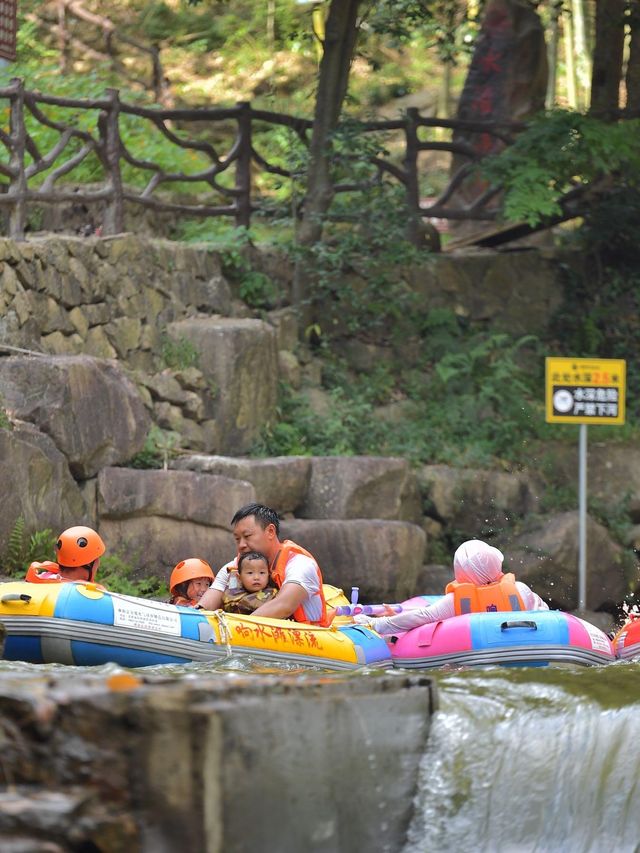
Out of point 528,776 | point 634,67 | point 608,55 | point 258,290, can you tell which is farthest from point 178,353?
point 528,776

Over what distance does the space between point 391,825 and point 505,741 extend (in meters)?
0.70

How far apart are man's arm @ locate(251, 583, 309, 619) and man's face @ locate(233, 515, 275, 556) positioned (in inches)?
10.7

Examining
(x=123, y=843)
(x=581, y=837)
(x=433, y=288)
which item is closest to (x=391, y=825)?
(x=581, y=837)

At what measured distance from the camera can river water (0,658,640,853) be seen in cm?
534

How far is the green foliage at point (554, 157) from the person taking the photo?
44.8 ft

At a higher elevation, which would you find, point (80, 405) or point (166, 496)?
point (80, 405)

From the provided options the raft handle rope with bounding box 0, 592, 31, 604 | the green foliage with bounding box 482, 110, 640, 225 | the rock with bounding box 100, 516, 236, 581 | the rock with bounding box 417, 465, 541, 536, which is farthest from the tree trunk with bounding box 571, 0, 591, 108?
the raft handle rope with bounding box 0, 592, 31, 604

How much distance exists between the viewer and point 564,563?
1234 centimetres

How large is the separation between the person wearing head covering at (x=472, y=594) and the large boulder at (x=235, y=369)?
4253 mm

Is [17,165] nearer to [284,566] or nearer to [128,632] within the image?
[284,566]

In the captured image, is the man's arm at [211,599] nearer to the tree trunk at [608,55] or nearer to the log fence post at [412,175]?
the log fence post at [412,175]

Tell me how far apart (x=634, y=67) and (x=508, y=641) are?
974 cm

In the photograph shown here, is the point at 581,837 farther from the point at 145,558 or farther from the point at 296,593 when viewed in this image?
the point at 145,558

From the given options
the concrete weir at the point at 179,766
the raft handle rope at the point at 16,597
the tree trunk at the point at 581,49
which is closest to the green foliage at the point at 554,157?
the tree trunk at the point at 581,49
